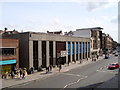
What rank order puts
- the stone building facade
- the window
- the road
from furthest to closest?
the stone building facade < the window < the road

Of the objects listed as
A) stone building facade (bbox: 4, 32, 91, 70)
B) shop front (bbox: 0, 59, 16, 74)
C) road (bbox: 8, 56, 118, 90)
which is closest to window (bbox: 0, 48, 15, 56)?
shop front (bbox: 0, 59, 16, 74)

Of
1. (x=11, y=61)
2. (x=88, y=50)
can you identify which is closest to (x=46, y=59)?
(x=11, y=61)

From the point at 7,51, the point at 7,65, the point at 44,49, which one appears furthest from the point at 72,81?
the point at 44,49

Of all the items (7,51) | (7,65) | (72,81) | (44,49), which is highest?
(44,49)

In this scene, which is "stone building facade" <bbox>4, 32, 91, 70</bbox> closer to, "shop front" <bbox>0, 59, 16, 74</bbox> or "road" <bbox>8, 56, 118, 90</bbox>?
"shop front" <bbox>0, 59, 16, 74</bbox>

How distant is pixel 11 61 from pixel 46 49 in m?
9.38

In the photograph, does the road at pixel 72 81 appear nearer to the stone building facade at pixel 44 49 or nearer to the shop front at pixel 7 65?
the stone building facade at pixel 44 49

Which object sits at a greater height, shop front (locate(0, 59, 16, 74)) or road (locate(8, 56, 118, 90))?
shop front (locate(0, 59, 16, 74))

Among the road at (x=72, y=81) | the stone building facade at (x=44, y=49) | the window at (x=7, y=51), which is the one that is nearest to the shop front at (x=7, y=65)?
the window at (x=7, y=51)

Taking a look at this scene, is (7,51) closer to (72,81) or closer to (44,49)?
(44,49)

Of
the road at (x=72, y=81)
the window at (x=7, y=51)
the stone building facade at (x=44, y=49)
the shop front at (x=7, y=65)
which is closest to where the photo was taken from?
the road at (x=72, y=81)

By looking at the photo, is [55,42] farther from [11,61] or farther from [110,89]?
[110,89]

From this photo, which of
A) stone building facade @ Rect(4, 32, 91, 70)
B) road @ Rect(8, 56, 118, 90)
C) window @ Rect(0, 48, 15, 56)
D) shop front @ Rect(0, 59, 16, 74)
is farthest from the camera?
stone building facade @ Rect(4, 32, 91, 70)

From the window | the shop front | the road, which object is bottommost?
→ the road
